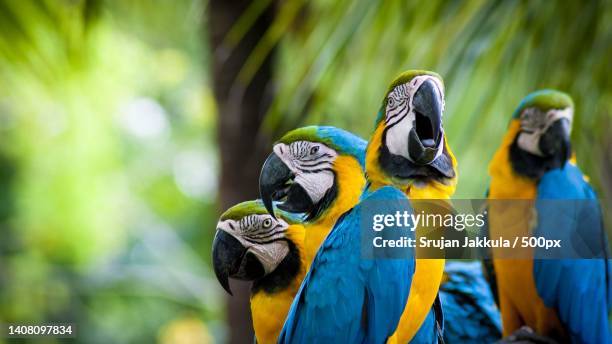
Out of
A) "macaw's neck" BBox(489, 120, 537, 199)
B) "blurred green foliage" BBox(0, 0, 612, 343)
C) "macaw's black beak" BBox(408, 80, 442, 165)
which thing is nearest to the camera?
"macaw's black beak" BBox(408, 80, 442, 165)

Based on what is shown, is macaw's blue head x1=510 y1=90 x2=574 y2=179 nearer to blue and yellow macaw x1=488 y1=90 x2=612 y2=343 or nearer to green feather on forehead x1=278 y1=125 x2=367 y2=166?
blue and yellow macaw x1=488 y1=90 x2=612 y2=343

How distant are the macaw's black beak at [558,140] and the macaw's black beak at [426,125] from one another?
0.20 metres

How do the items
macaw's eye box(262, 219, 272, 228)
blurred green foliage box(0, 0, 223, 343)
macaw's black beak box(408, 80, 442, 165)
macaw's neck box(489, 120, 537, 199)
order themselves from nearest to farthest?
macaw's black beak box(408, 80, 442, 165) → macaw's eye box(262, 219, 272, 228) → macaw's neck box(489, 120, 537, 199) → blurred green foliage box(0, 0, 223, 343)

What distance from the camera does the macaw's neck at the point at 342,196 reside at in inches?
23.5

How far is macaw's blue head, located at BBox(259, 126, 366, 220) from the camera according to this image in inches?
23.1

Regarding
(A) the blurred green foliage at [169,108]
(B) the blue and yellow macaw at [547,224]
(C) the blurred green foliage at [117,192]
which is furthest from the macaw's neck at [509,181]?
(C) the blurred green foliage at [117,192]

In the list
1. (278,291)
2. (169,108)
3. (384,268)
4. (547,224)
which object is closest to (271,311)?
(278,291)

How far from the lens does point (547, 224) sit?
25.5 inches

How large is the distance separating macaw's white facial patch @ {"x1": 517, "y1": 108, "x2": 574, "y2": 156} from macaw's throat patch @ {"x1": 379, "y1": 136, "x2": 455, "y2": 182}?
0.60 feet

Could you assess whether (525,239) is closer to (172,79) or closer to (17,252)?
(17,252)

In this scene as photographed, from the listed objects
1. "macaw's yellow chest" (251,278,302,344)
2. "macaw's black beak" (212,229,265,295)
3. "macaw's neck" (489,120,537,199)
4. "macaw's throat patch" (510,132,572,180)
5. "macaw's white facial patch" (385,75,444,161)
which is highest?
"macaw's throat patch" (510,132,572,180)

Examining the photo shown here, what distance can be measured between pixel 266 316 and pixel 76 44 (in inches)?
43.9

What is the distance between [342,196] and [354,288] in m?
0.08

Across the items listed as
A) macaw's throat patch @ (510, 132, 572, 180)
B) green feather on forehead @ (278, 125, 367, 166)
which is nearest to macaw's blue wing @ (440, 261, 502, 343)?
macaw's throat patch @ (510, 132, 572, 180)
